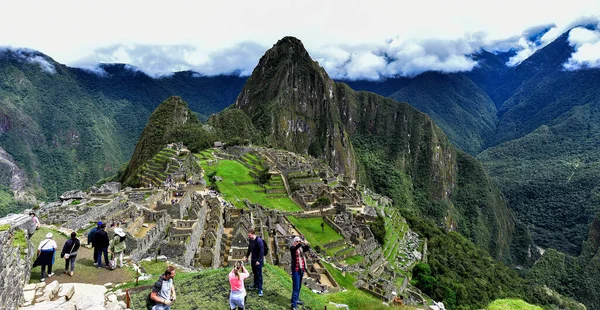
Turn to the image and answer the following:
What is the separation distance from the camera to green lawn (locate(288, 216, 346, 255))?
42341 millimetres

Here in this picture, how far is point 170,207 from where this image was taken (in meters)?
28.2

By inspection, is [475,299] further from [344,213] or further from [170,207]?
[170,207]

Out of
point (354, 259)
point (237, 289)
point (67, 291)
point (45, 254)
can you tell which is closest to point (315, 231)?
point (354, 259)

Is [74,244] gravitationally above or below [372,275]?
above

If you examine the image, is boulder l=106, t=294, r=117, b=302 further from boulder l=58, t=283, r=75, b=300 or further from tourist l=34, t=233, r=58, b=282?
tourist l=34, t=233, r=58, b=282

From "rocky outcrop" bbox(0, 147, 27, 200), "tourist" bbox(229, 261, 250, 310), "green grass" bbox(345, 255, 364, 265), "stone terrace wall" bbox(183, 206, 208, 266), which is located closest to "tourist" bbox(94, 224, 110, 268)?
"stone terrace wall" bbox(183, 206, 208, 266)

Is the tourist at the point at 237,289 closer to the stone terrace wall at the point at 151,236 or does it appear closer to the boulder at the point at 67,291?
the boulder at the point at 67,291

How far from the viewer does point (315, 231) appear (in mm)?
45781

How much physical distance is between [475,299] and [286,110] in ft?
506

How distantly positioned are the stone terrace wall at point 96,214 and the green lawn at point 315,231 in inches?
818

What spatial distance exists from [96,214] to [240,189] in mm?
32696

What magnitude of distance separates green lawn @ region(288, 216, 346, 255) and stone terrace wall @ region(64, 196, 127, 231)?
2077 cm

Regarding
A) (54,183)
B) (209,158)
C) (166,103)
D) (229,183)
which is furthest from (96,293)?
(54,183)

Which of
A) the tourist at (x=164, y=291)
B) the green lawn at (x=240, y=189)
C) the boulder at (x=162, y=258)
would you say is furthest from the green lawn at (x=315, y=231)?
the tourist at (x=164, y=291)
